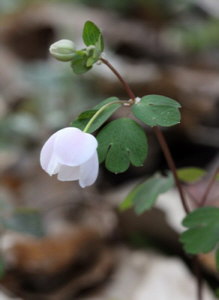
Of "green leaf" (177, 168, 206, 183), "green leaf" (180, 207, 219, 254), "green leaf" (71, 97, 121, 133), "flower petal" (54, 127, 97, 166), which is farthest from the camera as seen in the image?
"green leaf" (177, 168, 206, 183)

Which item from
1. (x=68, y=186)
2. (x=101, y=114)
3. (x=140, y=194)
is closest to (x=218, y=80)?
(x=68, y=186)

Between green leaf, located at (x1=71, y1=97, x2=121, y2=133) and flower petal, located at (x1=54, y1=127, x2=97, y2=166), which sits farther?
green leaf, located at (x1=71, y1=97, x2=121, y2=133)

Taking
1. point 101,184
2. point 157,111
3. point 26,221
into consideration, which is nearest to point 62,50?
point 157,111

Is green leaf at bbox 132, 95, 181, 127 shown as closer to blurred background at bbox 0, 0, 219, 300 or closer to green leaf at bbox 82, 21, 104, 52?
green leaf at bbox 82, 21, 104, 52

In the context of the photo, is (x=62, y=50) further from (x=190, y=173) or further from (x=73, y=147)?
(x=190, y=173)

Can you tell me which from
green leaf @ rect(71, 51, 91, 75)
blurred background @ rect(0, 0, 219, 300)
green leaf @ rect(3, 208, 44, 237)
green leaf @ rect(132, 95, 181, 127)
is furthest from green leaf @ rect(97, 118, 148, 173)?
green leaf @ rect(3, 208, 44, 237)

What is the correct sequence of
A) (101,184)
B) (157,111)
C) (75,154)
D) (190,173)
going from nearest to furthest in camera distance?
1. (75,154)
2. (157,111)
3. (190,173)
4. (101,184)

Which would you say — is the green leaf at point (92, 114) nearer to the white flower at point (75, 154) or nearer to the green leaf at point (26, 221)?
the white flower at point (75, 154)

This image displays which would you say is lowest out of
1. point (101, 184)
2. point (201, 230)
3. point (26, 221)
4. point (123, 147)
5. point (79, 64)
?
point (101, 184)
